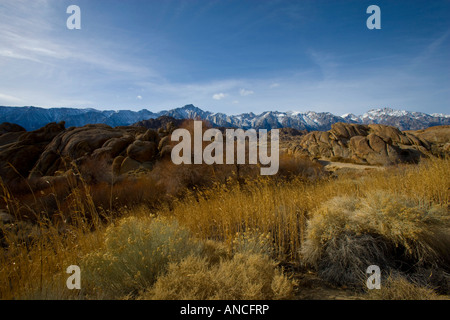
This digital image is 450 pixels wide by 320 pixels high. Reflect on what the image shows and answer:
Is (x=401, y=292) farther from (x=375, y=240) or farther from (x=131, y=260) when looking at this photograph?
(x=131, y=260)

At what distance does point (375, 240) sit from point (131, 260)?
3.61 meters

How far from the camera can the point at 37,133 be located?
19.2 m

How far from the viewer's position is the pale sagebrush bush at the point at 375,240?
3.12m

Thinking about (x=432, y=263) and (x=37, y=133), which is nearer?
(x=432, y=263)

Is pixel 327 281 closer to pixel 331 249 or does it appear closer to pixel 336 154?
pixel 331 249

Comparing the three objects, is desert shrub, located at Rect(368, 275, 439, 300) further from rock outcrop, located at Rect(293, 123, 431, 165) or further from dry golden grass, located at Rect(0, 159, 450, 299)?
rock outcrop, located at Rect(293, 123, 431, 165)

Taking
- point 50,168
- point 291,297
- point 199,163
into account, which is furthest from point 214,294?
point 50,168

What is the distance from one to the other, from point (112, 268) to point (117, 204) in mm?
7384

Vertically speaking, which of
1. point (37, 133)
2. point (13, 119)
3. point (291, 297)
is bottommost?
point (291, 297)

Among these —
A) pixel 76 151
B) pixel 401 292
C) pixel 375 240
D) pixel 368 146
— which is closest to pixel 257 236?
pixel 375 240

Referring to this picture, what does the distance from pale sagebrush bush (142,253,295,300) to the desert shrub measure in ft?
3.21

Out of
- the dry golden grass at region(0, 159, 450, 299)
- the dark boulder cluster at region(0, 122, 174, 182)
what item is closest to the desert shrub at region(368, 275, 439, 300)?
the dry golden grass at region(0, 159, 450, 299)

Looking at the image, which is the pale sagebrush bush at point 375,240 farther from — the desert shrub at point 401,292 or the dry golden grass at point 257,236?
the desert shrub at point 401,292
